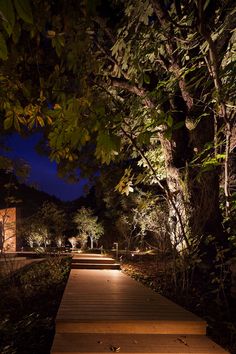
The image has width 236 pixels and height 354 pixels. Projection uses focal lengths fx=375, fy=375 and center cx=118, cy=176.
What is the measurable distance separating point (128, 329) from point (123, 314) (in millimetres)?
422

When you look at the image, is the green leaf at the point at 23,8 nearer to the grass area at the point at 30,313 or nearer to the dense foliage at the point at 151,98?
the dense foliage at the point at 151,98

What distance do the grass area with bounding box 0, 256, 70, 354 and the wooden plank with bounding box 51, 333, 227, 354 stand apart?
0.31 meters

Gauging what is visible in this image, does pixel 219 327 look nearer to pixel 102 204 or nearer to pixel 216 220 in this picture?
pixel 216 220

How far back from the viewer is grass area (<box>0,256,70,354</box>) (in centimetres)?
419

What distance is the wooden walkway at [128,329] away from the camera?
388 cm

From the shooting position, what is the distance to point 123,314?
488cm

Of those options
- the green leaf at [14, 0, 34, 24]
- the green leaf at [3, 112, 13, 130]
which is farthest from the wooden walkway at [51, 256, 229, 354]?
the green leaf at [14, 0, 34, 24]

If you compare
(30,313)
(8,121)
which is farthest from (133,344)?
(8,121)

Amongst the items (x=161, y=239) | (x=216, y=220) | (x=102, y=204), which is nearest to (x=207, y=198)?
(x=216, y=220)

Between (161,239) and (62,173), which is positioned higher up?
(62,173)

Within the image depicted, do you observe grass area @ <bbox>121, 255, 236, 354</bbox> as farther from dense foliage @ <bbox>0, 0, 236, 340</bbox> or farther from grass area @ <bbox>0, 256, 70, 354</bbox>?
grass area @ <bbox>0, 256, 70, 354</bbox>

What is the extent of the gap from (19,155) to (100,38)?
427 centimetres

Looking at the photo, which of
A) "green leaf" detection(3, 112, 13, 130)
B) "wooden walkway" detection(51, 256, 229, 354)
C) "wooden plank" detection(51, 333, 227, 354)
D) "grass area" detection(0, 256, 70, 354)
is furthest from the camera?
"grass area" detection(0, 256, 70, 354)

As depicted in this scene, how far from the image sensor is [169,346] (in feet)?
13.1
